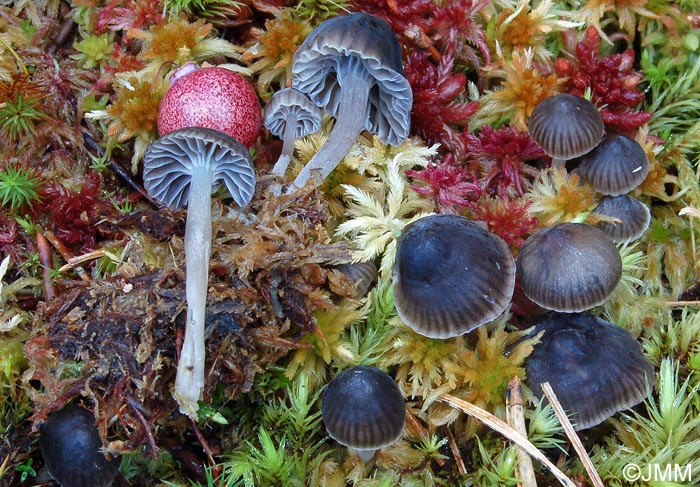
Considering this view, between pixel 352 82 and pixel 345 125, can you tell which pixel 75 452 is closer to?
pixel 345 125

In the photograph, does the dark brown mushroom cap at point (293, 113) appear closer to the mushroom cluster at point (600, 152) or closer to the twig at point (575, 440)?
the mushroom cluster at point (600, 152)

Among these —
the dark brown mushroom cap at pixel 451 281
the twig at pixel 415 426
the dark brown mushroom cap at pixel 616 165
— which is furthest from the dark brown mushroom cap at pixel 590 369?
the dark brown mushroom cap at pixel 616 165

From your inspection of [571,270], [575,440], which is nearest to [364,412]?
[575,440]

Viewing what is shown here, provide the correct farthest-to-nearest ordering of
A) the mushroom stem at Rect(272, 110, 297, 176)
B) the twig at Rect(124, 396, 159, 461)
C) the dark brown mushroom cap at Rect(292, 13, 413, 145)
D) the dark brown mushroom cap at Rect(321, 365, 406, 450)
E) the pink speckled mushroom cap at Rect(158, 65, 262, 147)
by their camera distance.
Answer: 1. the mushroom stem at Rect(272, 110, 297, 176)
2. the pink speckled mushroom cap at Rect(158, 65, 262, 147)
3. the dark brown mushroom cap at Rect(292, 13, 413, 145)
4. the twig at Rect(124, 396, 159, 461)
5. the dark brown mushroom cap at Rect(321, 365, 406, 450)

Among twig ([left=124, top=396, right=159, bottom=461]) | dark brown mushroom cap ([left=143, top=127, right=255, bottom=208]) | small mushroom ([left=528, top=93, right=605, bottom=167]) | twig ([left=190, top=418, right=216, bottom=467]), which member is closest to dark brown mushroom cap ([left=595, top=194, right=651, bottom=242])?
small mushroom ([left=528, top=93, right=605, bottom=167])

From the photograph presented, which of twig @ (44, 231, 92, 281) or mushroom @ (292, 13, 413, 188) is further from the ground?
mushroom @ (292, 13, 413, 188)

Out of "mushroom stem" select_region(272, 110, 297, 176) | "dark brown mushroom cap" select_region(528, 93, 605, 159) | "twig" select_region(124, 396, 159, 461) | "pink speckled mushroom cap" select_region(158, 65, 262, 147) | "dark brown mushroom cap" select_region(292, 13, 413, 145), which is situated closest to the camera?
"twig" select_region(124, 396, 159, 461)

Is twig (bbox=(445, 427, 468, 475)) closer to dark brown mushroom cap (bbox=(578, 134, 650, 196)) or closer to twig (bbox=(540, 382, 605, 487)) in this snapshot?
twig (bbox=(540, 382, 605, 487))
